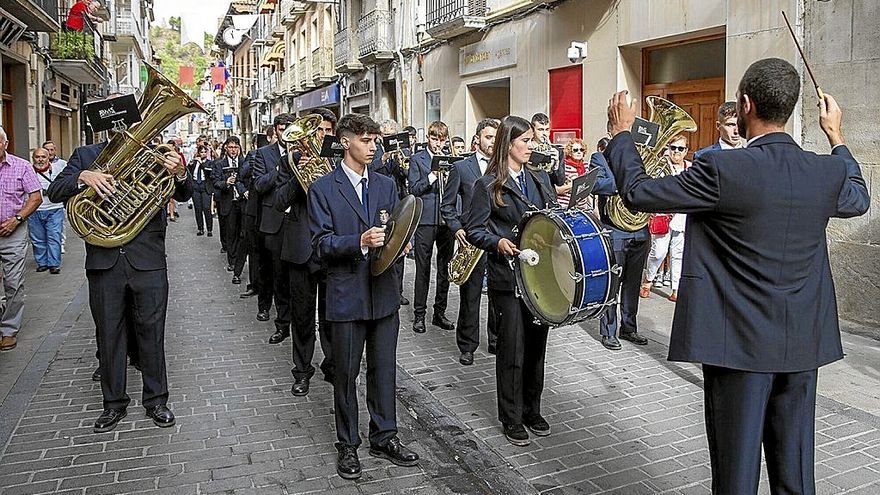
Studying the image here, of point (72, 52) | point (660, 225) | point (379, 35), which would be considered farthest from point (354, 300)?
point (72, 52)

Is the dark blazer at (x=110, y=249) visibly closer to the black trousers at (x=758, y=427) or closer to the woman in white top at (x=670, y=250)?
the black trousers at (x=758, y=427)

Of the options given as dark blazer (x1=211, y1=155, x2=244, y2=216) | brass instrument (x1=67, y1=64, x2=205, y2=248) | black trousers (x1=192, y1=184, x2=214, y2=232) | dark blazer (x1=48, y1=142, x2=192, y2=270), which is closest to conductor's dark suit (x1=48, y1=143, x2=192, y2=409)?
dark blazer (x1=48, y1=142, x2=192, y2=270)

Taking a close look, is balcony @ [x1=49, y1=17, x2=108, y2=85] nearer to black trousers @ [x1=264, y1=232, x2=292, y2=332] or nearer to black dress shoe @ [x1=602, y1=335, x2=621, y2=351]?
black trousers @ [x1=264, y1=232, x2=292, y2=332]

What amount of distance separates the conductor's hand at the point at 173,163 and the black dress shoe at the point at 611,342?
408cm

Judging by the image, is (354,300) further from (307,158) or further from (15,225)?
(15,225)

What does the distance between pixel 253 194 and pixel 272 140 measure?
4.42ft

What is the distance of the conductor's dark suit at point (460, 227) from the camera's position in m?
6.35

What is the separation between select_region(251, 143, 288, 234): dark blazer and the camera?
704cm

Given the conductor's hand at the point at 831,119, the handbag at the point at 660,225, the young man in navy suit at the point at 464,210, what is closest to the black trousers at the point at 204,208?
the handbag at the point at 660,225

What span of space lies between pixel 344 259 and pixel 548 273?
1.15 m

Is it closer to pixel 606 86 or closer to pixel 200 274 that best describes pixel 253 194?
pixel 200 274

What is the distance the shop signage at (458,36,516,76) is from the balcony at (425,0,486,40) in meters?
0.38

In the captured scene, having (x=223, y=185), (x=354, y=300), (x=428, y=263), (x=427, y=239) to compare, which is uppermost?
(x=223, y=185)

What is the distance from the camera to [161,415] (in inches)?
208
